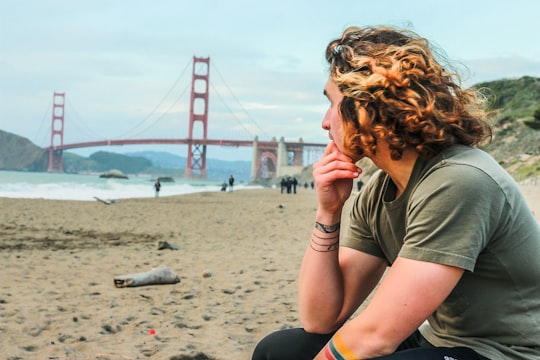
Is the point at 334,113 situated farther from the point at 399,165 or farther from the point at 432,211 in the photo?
the point at 432,211

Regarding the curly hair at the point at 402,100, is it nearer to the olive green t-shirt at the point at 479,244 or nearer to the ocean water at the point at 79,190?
the olive green t-shirt at the point at 479,244

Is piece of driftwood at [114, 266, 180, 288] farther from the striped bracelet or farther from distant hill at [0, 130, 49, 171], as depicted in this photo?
distant hill at [0, 130, 49, 171]

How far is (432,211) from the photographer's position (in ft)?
3.28

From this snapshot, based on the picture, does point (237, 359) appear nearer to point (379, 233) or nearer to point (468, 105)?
point (379, 233)

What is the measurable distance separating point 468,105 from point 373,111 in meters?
0.21

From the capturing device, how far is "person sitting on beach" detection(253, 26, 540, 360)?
99 centimetres

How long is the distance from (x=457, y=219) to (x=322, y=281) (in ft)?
1.49

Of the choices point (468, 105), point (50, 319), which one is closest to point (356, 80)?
point (468, 105)

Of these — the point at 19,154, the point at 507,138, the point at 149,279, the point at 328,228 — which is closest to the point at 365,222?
the point at 328,228

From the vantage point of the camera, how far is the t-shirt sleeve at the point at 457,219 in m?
0.97

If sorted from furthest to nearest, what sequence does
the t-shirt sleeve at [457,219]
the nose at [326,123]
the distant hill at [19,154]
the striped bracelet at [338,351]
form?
the distant hill at [19,154] < the nose at [326,123] < the striped bracelet at [338,351] < the t-shirt sleeve at [457,219]

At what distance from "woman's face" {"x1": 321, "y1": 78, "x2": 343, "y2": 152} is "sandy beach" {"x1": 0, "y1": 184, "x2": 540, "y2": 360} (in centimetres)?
129

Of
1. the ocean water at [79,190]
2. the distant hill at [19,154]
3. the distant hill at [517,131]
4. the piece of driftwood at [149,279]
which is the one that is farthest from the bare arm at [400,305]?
the distant hill at [19,154]

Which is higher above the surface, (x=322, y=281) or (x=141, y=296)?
(x=322, y=281)
